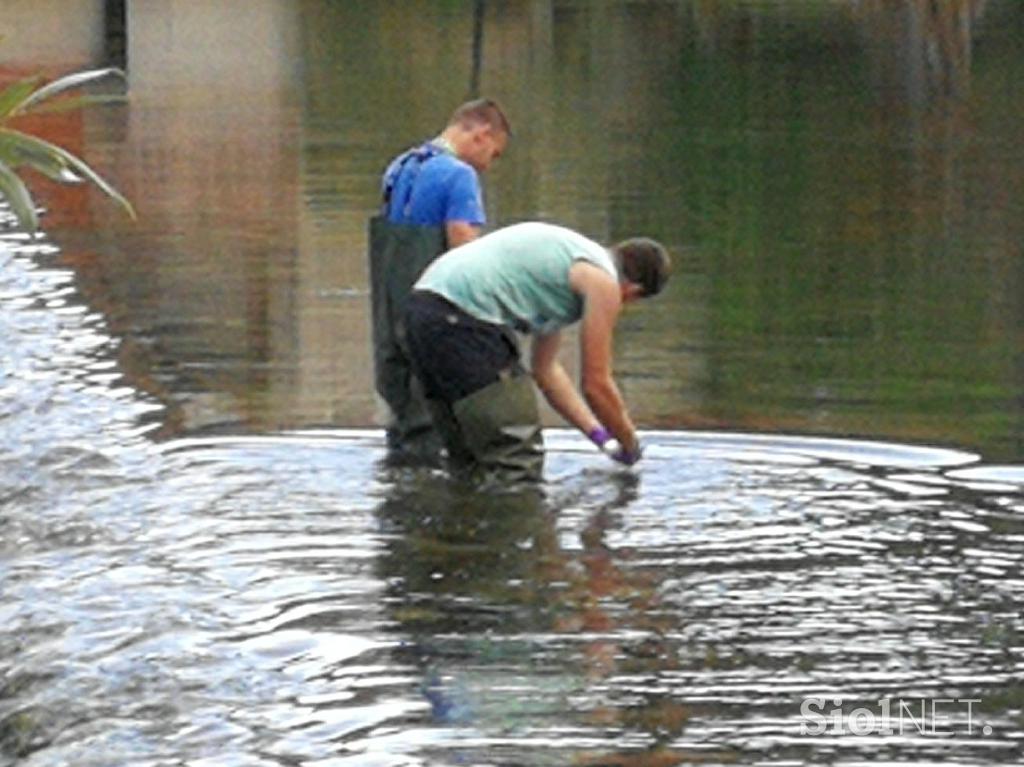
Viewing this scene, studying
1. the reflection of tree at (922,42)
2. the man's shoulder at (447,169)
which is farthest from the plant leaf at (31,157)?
the reflection of tree at (922,42)

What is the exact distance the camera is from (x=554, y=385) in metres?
12.1

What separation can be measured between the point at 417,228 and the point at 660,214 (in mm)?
9556

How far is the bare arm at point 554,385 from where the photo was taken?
12031 millimetres

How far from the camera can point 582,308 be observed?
1161cm

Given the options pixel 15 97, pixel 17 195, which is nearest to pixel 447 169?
pixel 15 97

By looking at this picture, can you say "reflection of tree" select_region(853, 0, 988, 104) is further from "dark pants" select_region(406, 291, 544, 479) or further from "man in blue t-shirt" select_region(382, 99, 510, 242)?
"dark pants" select_region(406, 291, 544, 479)

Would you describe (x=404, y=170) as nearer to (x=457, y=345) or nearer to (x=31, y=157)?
(x=457, y=345)

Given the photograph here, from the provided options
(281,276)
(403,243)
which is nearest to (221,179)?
(281,276)

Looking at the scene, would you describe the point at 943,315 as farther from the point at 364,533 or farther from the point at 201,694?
the point at 201,694

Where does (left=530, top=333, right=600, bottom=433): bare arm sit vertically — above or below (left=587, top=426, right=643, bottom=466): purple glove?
above

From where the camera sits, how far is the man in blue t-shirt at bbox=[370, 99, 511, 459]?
1221 centimetres

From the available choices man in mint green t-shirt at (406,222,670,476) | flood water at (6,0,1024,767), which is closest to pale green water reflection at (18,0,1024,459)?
flood water at (6,0,1024,767)

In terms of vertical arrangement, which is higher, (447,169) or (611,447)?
(447,169)

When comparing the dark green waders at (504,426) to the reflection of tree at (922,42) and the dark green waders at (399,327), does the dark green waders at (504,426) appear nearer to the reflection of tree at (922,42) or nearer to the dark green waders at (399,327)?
the dark green waders at (399,327)
